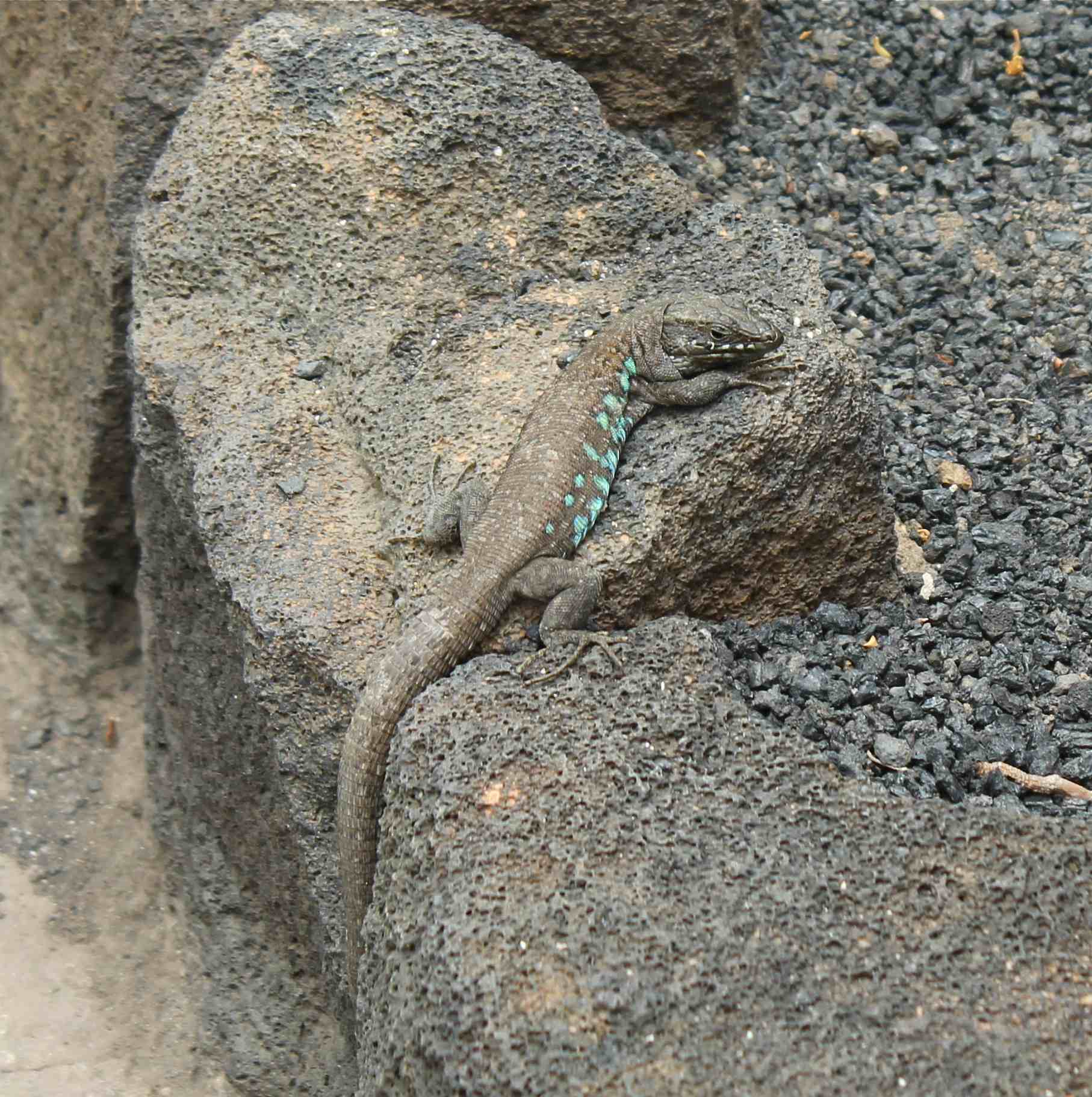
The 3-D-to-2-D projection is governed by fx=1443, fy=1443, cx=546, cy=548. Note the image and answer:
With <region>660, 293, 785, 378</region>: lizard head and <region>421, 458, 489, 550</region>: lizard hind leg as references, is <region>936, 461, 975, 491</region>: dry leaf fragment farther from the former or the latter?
<region>421, 458, 489, 550</region>: lizard hind leg

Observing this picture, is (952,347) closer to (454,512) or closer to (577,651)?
(454,512)

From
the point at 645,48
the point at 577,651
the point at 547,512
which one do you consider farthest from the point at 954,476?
the point at 645,48

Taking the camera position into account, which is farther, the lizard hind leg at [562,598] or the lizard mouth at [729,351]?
the lizard mouth at [729,351]

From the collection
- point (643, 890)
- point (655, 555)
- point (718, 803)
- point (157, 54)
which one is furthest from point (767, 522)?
point (157, 54)

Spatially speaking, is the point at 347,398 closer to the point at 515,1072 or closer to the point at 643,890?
the point at 643,890

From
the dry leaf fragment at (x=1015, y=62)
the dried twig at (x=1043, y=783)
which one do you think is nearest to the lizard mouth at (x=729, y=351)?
the dried twig at (x=1043, y=783)

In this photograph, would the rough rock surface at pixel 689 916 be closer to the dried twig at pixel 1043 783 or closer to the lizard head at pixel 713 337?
the dried twig at pixel 1043 783
